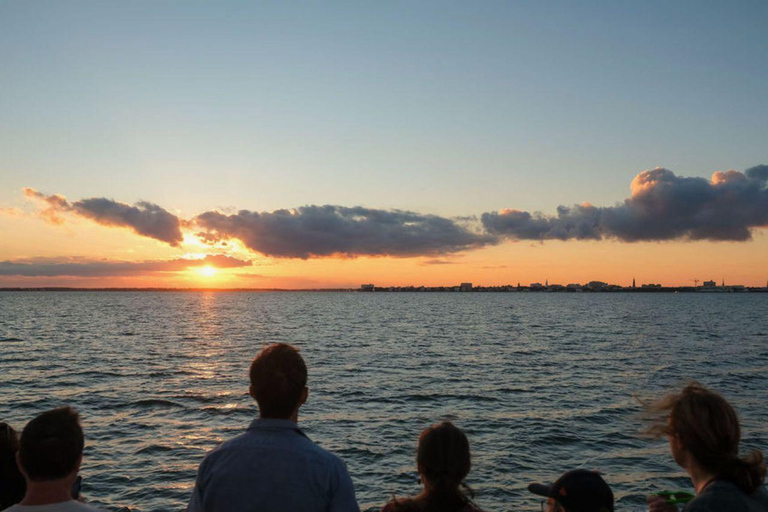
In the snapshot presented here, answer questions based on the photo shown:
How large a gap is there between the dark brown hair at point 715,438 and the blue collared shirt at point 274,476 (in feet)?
7.61

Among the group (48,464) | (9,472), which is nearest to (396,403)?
(9,472)

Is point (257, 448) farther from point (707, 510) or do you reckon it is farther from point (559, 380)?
point (559, 380)

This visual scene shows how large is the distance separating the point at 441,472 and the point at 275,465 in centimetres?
117

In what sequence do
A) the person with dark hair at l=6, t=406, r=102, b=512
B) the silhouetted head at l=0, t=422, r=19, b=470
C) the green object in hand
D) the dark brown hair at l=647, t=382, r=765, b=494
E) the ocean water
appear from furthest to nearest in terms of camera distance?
the ocean water
the silhouetted head at l=0, t=422, r=19, b=470
the green object in hand
the person with dark hair at l=6, t=406, r=102, b=512
the dark brown hair at l=647, t=382, r=765, b=494

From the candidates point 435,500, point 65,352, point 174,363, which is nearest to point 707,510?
point 435,500

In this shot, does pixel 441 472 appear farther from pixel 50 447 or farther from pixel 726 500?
pixel 50 447

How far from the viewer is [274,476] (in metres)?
3.83

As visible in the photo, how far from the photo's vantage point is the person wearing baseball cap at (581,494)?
4.13m

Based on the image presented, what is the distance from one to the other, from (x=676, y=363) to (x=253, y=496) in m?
43.1

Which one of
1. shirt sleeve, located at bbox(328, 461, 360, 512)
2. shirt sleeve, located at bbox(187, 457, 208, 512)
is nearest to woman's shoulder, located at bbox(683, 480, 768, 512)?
shirt sleeve, located at bbox(328, 461, 360, 512)

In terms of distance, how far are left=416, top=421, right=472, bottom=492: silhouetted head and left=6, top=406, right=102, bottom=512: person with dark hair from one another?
2.29 meters

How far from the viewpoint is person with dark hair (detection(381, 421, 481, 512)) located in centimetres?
396

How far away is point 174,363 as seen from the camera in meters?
40.5

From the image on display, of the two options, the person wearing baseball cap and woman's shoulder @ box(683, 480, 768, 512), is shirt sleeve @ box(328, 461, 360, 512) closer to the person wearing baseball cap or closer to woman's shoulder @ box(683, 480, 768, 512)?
the person wearing baseball cap
